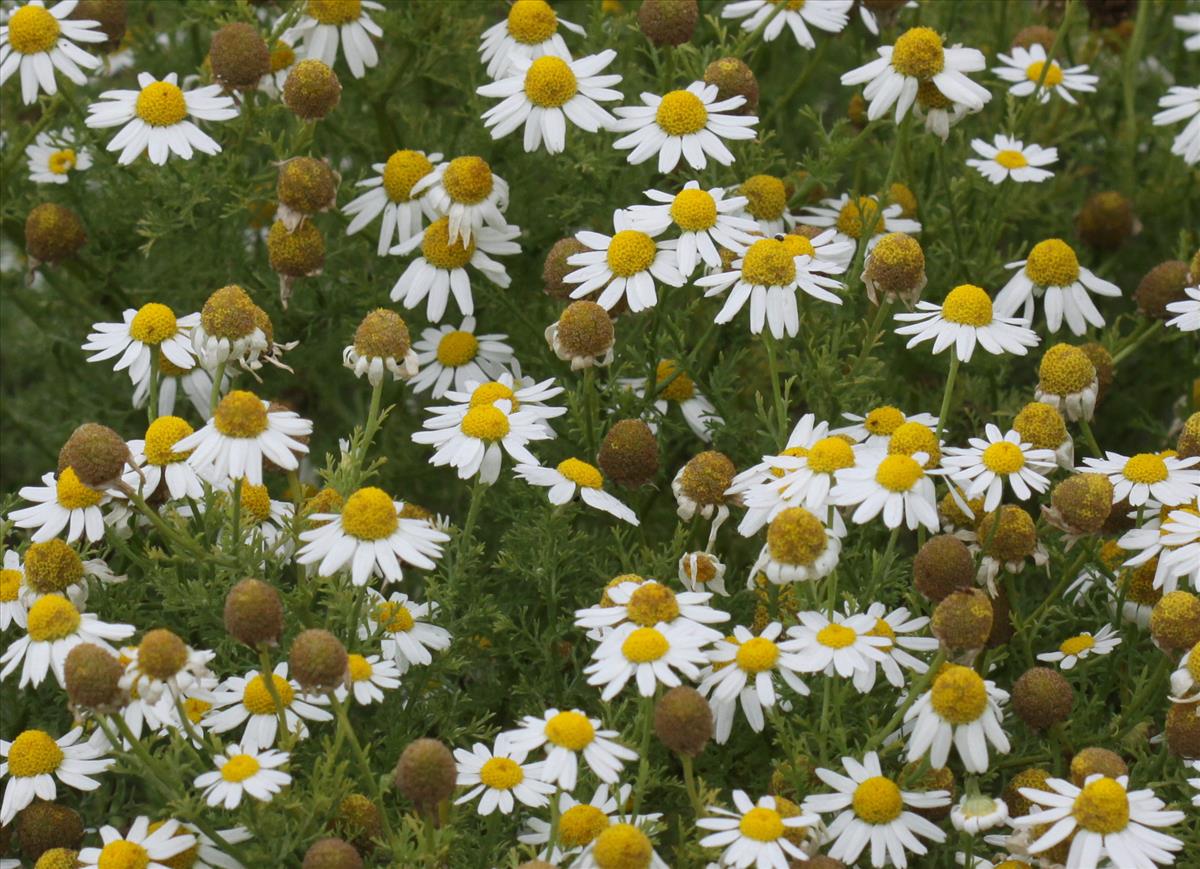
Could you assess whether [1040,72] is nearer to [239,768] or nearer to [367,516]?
[367,516]

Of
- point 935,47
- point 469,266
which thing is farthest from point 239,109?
point 935,47

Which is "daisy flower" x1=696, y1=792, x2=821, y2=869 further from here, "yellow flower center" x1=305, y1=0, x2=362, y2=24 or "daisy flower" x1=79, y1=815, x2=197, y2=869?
"yellow flower center" x1=305, y1=0, x2=362, y2=24

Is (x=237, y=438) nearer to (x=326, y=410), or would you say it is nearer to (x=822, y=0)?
(x=822, y=0)

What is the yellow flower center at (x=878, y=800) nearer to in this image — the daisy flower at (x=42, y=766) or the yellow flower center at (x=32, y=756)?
the daisy flower at (x=42, y=766)

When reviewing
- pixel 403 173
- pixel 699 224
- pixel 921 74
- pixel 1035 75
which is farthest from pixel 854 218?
pixel 403 173

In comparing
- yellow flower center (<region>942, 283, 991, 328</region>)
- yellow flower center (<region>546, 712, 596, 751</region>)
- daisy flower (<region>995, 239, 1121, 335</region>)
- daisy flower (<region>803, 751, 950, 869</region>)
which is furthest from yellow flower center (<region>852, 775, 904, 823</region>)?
daisy flower (<region>995, 239, 1121, 335</region>)

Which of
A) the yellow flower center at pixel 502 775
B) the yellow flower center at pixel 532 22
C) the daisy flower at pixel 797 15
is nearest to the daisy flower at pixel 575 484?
the yellow flower center at pixel 502 775
